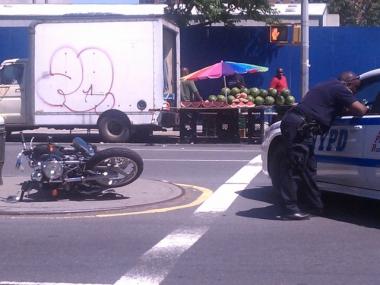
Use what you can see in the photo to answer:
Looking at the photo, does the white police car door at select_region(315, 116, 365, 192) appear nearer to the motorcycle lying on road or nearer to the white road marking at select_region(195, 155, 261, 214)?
the white road marking at select_region(195, 155, 261, 214)

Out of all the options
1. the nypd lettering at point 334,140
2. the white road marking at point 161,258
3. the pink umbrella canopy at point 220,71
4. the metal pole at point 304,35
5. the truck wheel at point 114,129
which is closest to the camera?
the white road marking at point 161,258

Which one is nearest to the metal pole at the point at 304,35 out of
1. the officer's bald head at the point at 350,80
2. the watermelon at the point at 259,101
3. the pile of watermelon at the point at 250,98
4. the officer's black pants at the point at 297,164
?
the pile of watermelon at the point at 250,98

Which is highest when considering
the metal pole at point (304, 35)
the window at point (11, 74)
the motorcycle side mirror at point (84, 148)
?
the metal pole at point (304, 35)

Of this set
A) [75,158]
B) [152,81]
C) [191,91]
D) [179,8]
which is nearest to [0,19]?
[179,8]

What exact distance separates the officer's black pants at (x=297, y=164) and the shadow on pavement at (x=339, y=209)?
0.47 m

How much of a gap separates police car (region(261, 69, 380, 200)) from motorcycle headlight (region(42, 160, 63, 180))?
2874mm

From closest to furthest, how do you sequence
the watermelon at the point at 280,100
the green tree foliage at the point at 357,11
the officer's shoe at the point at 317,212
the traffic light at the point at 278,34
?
the officer's shoe at the point at 317,212 < the watermelon at the point at 280,100 < the traffic light at the point at 278,34 < the green tree foliage at the point at 357,11

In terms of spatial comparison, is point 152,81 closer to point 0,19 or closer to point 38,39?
point 38,39

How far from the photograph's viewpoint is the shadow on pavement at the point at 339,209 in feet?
33.7

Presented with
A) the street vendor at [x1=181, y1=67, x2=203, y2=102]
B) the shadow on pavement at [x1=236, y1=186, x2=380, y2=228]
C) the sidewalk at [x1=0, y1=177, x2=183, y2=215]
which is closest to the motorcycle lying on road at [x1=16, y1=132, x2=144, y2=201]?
the sidewalk at [x1=0, y1=177, x2=183, y2=215]

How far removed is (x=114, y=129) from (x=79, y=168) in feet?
33.3

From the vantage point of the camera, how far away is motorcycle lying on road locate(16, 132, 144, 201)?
36.5ft

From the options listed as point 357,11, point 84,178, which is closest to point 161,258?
point 84,178

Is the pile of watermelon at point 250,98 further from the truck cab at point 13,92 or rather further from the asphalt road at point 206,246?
the asphalt road at point 206,246
